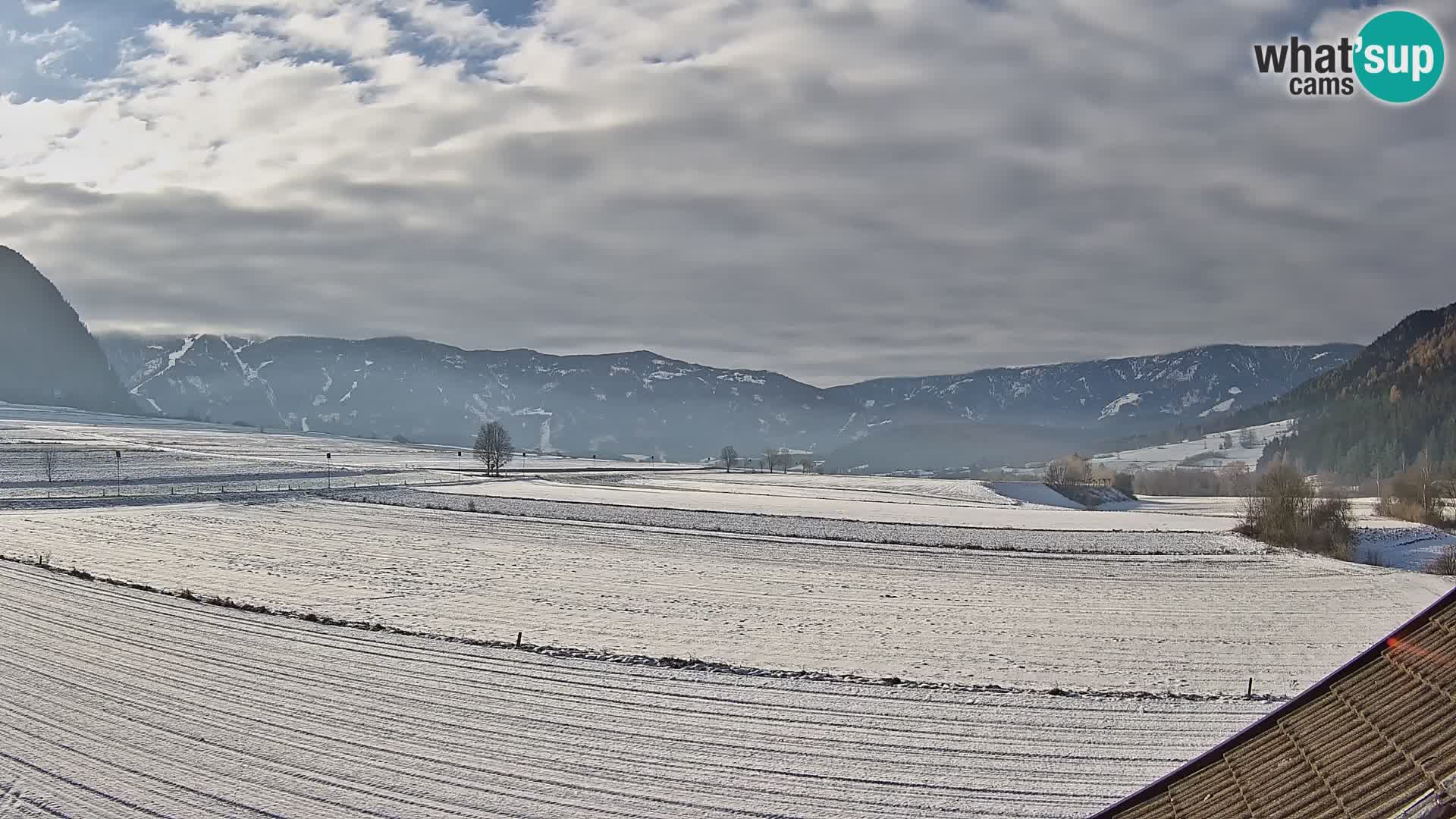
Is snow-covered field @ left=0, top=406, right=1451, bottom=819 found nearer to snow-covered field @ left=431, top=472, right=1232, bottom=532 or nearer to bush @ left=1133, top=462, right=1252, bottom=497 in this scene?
snow-covered field @ left=431, top=472, right=1232, bottom=532

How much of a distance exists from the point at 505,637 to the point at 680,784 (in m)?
13.7

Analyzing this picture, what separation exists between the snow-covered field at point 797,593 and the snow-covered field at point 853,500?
17.3 meters

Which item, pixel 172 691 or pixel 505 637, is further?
pixel 505 637

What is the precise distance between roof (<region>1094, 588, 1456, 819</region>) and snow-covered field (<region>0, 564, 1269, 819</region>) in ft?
34.4

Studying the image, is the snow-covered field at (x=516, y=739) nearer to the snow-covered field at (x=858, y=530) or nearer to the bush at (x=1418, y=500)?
the snow-covered field at (x=858, y=530)

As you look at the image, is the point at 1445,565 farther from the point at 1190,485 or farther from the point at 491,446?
the point at 1190,485

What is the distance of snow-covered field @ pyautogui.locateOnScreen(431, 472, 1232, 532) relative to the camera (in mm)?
79938

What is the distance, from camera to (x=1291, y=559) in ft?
188

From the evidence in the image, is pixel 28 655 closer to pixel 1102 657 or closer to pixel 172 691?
pixel 172 691

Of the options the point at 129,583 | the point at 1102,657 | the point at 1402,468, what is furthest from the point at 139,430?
the point at 1402,468

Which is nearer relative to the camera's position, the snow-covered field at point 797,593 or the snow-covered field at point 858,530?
the snow-covered field at point 797,593

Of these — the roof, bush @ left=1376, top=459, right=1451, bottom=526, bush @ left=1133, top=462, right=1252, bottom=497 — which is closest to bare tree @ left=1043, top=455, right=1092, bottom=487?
bush @ left=1133, top=462, right=1252, bottom=497

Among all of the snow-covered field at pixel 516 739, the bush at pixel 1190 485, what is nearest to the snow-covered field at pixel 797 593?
the snow-covered field at pixel 516 739

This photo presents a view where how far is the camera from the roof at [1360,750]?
5.08m
